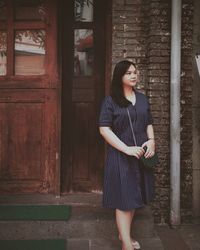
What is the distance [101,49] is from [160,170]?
1.93 m

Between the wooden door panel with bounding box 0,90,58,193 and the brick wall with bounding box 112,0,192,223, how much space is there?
1249mm

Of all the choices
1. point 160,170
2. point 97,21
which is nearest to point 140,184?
point 160,170

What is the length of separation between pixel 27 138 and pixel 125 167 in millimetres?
2125

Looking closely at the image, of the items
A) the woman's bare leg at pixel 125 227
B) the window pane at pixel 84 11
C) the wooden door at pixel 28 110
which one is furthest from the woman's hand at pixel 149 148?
the window pane at pixel 84 11

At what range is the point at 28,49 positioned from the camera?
6293 millimetres

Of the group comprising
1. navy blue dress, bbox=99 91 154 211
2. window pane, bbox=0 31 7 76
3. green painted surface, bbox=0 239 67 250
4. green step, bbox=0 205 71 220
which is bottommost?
green painted surface, bbox=0 239 67 250

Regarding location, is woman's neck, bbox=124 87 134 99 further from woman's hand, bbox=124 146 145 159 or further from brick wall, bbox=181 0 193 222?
brick wall, bbox=181 0 193 222

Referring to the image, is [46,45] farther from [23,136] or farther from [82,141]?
[82,141]

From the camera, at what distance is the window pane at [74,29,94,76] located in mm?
6305

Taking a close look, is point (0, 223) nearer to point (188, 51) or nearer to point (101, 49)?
point (101, 49)

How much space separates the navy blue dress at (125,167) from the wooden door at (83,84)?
5.57ft

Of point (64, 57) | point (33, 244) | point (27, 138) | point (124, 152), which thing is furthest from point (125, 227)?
point (64, 57)

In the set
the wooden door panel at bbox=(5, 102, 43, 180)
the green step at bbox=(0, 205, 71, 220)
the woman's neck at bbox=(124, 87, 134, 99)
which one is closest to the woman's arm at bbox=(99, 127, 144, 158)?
the woman's neck at bbox=(124, 87, 134, 99)

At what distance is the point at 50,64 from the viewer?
625 centimetres
